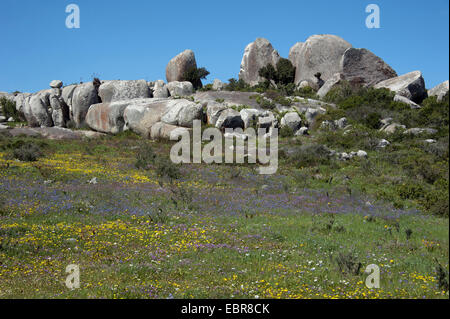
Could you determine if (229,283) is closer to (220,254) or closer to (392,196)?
(220,254)

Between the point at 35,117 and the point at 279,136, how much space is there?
34.4 m

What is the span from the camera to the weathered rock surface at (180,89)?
57688 mm

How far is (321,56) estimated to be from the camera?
63281 mm

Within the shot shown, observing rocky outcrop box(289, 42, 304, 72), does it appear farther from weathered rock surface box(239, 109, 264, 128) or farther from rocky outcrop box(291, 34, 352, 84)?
weathered rock surface box(239, 109, 264, 128)

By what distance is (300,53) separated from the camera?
6638cm

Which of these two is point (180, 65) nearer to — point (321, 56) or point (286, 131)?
point (321, 56)

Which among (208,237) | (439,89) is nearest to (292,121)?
(439,89)

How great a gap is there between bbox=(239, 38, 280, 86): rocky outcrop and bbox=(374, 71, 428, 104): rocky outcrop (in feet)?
70.5

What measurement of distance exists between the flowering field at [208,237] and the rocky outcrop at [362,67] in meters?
38.1

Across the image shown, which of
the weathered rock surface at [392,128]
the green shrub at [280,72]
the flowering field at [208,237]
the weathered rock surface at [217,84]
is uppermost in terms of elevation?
the green shrub at [280,72]

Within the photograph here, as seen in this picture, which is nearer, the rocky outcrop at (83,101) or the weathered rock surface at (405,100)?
the weathered rock surface at (405,100)

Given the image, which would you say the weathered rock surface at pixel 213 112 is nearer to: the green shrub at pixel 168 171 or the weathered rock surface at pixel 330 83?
the weathered rock surface at pixel 330 83

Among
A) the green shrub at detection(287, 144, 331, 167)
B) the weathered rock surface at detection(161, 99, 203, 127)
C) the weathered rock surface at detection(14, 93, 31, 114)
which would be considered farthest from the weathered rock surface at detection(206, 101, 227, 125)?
the weathered rock surface at detection(14, 93, 31, 114)

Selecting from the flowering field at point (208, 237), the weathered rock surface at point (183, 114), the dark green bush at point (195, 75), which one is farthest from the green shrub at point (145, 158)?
the dark green bush at point (195, 75)
